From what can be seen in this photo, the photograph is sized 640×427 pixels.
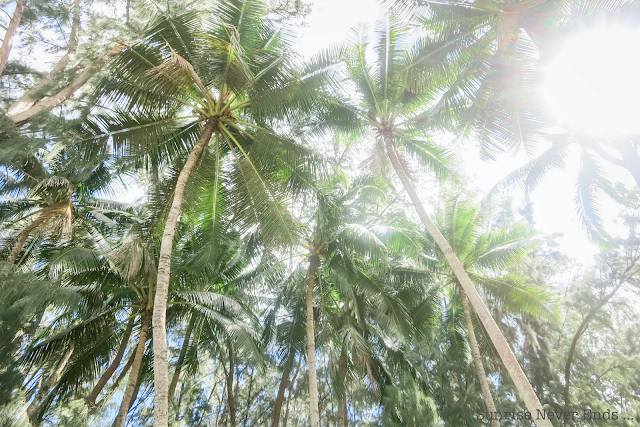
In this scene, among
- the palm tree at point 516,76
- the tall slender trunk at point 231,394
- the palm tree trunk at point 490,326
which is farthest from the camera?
the tall slender trunk at point 231,394

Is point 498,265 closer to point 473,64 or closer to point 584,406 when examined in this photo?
point 584,406

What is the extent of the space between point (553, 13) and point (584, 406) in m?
11.0

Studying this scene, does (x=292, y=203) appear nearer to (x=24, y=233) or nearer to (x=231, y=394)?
(x=24, y=233)

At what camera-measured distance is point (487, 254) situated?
34.8 ft

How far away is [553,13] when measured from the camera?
673 centimetres

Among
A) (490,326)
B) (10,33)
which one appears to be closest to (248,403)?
(490,326)

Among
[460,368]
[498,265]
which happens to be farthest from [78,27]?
[460,368]

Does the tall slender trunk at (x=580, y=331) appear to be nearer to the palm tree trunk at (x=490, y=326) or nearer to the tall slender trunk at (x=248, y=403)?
the palm tree trunk at (x=490, y=326)

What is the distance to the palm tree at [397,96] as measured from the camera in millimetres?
8320

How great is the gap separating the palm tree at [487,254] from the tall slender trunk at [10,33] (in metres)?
12.6

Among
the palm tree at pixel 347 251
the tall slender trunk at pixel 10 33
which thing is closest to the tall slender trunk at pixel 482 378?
the palm tree at pixel 347 251

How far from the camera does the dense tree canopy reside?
6605 millimetres

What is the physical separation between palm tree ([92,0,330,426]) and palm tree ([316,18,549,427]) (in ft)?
7.41

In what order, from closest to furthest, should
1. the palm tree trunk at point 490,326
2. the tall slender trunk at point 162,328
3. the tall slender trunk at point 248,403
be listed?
the tall slender trunk at point 162,328 < the palm tree trunk at point 490,326 < the tall slender trunk at point 248,403
